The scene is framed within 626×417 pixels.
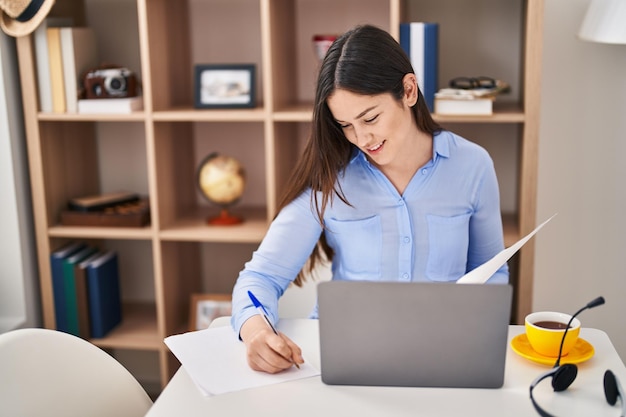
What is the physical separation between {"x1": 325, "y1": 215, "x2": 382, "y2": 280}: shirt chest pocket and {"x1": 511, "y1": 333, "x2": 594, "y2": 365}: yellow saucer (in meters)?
0.39

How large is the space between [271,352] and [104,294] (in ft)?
5.10

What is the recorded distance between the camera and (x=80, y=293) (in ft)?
8.89

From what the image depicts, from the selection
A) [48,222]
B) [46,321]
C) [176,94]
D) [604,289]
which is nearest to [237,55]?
[176,94]

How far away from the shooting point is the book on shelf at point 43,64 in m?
2.54

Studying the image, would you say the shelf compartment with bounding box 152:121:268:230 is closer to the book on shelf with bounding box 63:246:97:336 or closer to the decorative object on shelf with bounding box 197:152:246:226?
the decorative object on shelf with bounding box 197:152:246:226

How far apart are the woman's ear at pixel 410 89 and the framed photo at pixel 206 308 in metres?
1.32

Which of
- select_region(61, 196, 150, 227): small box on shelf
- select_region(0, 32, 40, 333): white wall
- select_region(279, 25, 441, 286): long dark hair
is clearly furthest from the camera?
select_region(61, 196, 150, 227): small box on shelf

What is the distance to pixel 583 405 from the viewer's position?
1211 mm

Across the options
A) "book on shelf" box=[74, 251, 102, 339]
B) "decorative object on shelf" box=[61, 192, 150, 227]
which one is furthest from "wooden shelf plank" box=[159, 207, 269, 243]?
"book on shelf" box=[74, 251, 102, 339]

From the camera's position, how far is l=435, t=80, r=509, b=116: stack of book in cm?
230

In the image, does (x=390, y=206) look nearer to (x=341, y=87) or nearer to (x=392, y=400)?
(x=341, y=87)

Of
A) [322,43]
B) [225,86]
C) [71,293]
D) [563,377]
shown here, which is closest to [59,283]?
[71,293]

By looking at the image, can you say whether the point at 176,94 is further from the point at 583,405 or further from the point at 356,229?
the point at 583,405

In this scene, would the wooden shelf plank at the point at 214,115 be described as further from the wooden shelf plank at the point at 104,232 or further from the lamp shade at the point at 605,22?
the lamp shade at the point at 605,22
